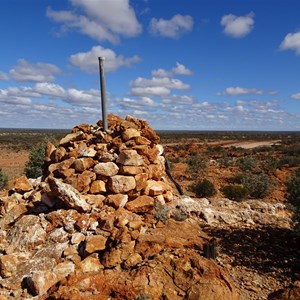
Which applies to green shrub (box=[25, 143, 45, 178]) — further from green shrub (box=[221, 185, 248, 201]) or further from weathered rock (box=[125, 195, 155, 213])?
weathered rock (box=[125, 195, 155, 213])

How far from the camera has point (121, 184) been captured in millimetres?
9711

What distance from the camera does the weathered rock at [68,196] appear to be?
9.08 m

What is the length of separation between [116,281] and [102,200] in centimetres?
314

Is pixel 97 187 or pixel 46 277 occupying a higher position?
pixel 97 187

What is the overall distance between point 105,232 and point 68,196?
152 centimetres

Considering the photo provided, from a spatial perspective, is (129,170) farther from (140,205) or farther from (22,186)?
(22,186)

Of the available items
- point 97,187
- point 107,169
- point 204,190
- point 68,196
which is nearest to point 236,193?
point 204,190

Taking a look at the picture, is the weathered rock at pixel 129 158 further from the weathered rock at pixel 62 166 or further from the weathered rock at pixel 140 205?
the weathered rock at pixel 62 166

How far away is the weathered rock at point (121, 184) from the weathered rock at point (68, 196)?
0.96m

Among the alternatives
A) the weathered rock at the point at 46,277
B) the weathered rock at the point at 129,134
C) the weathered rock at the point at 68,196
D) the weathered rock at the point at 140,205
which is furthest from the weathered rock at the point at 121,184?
the weathered rock at the point at 46,277

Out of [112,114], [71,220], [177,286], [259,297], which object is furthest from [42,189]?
[259,297]

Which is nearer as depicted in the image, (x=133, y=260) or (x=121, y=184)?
(x=133, y=260)

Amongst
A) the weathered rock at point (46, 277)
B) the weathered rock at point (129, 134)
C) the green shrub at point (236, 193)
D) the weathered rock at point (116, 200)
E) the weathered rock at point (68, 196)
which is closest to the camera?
the weathered rock at point (46, 277)

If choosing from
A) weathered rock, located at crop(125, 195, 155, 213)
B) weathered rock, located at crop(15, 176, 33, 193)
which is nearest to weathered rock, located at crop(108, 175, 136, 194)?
weathered rock, located at crop(125, 195, 155, 213)
